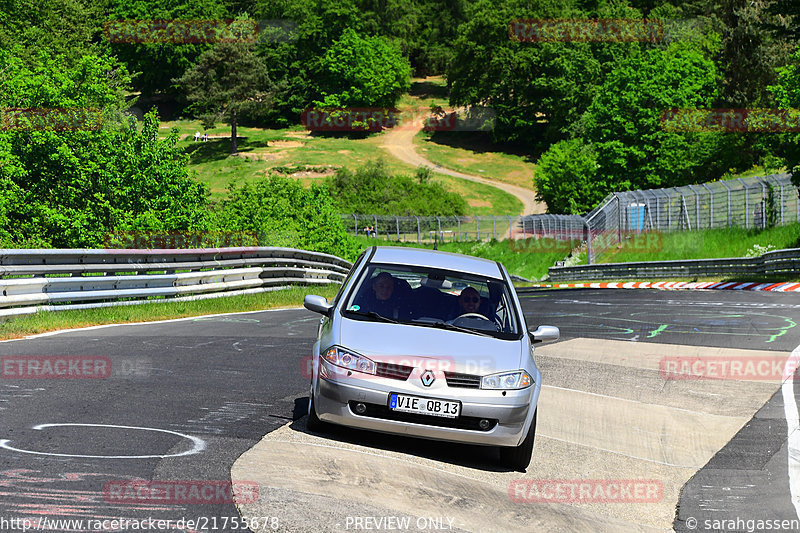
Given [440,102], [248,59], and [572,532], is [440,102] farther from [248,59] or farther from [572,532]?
[572,532]

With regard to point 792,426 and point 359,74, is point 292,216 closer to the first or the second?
point 792,426

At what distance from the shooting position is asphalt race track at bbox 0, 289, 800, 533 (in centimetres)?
540

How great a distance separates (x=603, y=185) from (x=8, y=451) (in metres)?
68.6

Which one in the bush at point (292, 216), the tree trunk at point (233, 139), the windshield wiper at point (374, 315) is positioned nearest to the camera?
the windshield wiper at point (374, 315)

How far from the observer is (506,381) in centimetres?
711

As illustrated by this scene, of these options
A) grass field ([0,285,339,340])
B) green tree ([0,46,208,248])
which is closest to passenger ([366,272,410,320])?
grass field ([0,285,339,340])

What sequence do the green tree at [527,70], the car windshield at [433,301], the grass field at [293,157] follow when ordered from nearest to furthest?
the car windshield at [433,301]
the grass field at [293,157]
the green tree at [527,70]

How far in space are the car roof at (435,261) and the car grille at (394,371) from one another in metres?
1.63

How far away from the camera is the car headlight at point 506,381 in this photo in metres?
7.05

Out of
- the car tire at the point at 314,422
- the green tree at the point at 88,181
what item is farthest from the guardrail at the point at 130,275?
the green tree at the point at 88,181

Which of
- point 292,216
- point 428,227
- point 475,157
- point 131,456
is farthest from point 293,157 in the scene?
point 131,456

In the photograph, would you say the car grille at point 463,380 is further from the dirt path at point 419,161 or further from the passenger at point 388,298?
the dirt path at point 419,161

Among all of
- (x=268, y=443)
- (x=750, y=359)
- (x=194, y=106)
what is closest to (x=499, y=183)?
(x=194, y=106)

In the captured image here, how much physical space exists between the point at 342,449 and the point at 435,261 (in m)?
2.38
